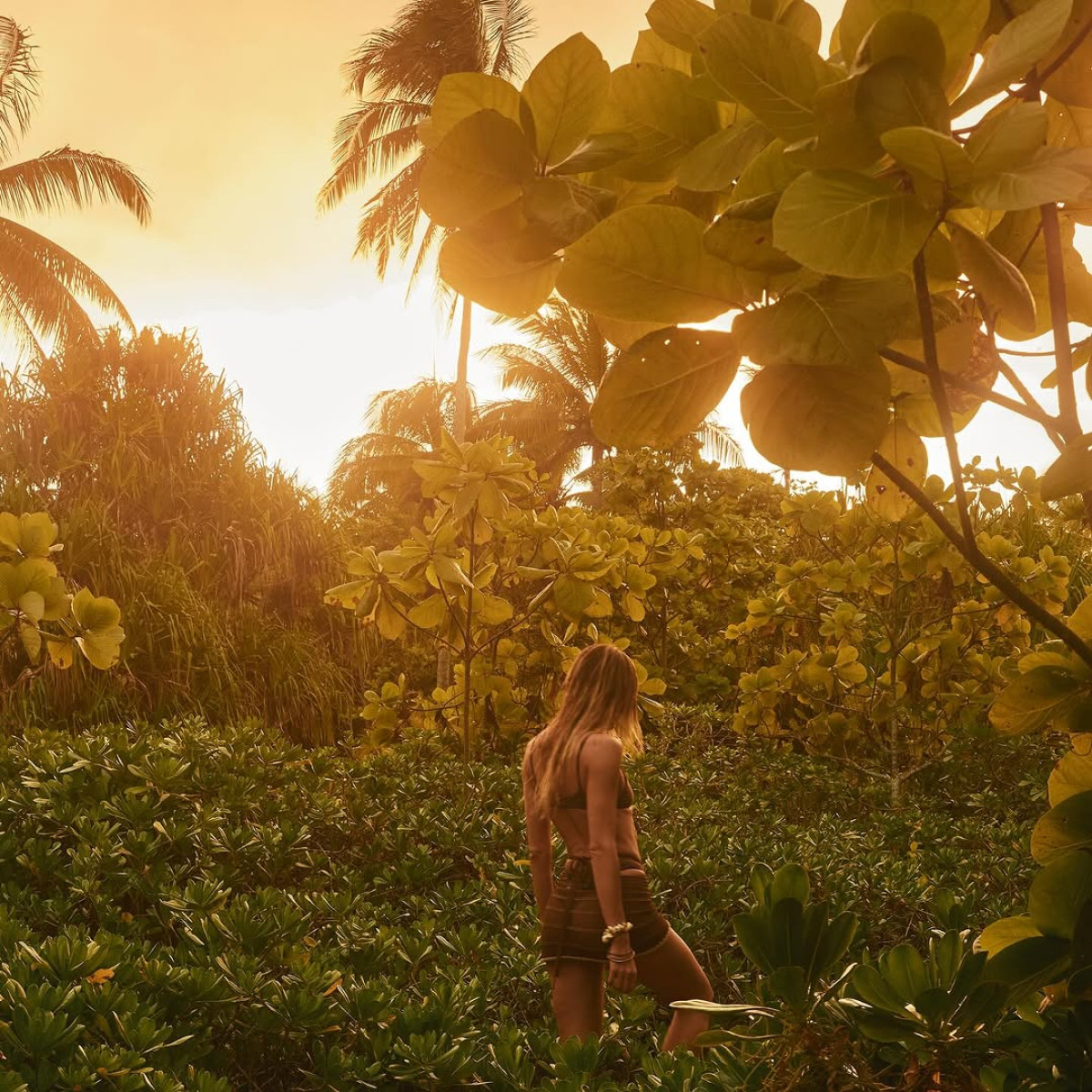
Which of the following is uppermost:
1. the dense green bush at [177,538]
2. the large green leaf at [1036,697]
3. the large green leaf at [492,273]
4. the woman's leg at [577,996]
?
the dense green bush at [177,538]

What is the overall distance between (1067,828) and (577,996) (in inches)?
89.4

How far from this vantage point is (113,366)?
11250 mm

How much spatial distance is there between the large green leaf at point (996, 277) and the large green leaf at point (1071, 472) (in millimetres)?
72

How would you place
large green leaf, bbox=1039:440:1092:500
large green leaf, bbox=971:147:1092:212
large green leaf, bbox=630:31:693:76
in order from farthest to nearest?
large green leaf, bbox=630:31:693:76 → large green leaf, bbox=1039:440:1092:500 → large green leaf, bbox=971:147:1092:212

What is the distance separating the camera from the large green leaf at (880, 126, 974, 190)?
39cm

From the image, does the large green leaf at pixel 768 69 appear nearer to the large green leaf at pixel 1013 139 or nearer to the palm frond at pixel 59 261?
the large green leaf at pixel 1013 139

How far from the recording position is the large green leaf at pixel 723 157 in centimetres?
52

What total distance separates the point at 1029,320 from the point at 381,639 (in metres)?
9.10

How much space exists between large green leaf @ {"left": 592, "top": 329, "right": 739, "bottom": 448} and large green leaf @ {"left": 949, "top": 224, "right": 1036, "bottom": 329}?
0.13 meters

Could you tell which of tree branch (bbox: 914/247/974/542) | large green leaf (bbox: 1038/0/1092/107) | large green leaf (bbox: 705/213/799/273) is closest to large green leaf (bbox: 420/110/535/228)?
large green leaf (bbox: 705/213/799/273)

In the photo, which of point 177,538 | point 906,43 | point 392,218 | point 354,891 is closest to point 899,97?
point 906,43

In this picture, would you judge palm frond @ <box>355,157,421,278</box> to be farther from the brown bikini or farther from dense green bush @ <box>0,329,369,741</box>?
the brown bikini

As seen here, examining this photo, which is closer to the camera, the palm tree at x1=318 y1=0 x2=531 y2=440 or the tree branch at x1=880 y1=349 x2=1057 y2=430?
the tree branch at x1=880 y1=349 x2=1057 y2=430

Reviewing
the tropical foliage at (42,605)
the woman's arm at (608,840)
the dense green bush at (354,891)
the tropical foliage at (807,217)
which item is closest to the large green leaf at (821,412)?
Answer: the tropical foliage at (807,217)
